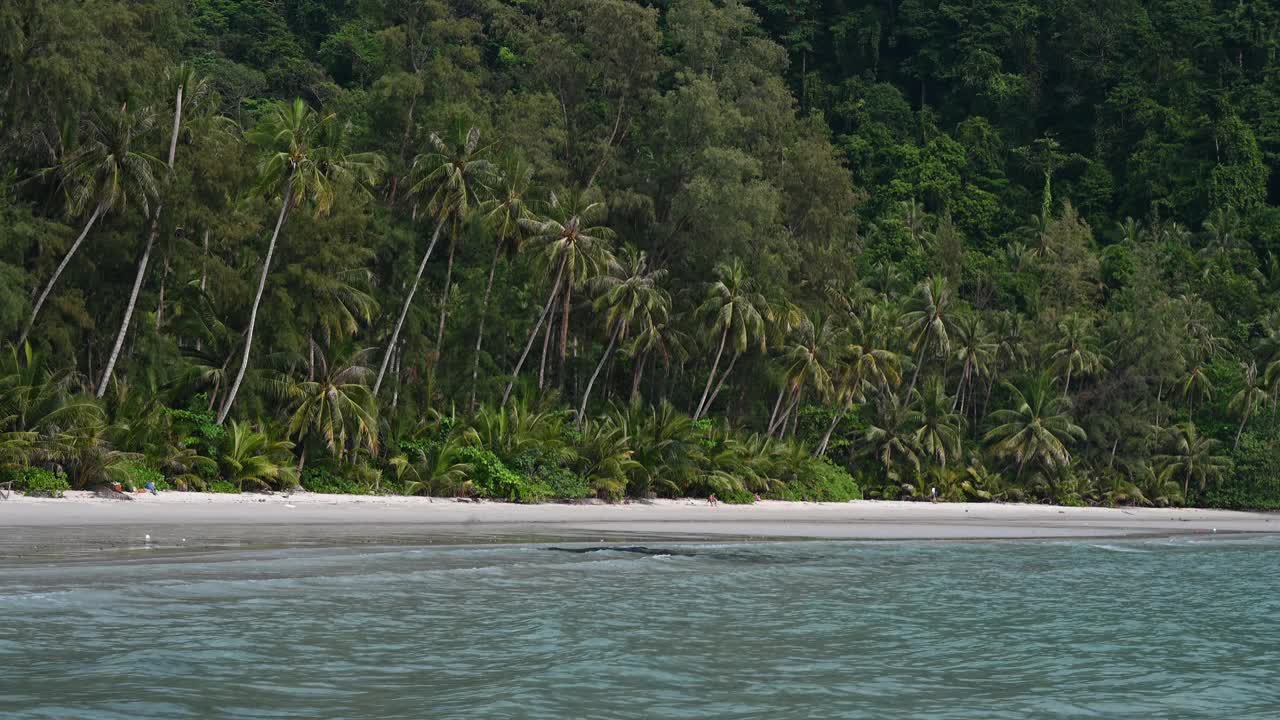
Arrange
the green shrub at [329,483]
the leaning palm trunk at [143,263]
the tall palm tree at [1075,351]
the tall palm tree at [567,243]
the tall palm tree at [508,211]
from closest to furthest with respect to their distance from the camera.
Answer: the leaning palm trunk at [143,263]
the green shrub at [329,483]
the tall palm tree at [508,211]
the tall palm tree at [567,243]
the tall palm tree at [1075,351]

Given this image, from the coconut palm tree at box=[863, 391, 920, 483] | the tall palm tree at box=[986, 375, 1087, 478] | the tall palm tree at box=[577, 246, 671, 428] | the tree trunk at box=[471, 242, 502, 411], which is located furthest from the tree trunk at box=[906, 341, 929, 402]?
the tree trunk at box=[471, 242, 502, 411]

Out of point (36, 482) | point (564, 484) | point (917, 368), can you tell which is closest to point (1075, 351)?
point (917, 368)

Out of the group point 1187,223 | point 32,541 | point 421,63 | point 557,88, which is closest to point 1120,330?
point 1187,223

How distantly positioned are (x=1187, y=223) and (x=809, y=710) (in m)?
87.3

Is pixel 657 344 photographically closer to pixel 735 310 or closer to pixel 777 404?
pixel 735 310

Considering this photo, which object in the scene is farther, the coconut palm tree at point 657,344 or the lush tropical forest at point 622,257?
the coconut palm tree at point 657,344

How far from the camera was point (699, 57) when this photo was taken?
179 feet

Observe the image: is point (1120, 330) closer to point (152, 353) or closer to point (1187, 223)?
point (1187, 223)

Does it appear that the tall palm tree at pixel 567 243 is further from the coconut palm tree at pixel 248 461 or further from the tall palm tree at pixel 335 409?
the coconut palm tree at pixel 248 461

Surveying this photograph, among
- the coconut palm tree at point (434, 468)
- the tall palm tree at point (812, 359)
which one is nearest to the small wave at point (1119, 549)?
the coconut palm tree at point (434, 468)

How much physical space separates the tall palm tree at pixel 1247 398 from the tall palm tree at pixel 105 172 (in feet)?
180

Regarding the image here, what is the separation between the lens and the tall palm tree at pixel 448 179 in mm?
38875

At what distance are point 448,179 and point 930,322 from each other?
1126 inches

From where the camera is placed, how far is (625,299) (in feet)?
148
